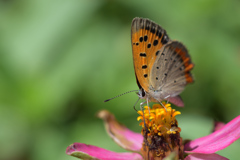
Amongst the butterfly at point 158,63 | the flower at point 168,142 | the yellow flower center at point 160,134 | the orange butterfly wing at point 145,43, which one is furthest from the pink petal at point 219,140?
the orange butterfly wing at point 145,43

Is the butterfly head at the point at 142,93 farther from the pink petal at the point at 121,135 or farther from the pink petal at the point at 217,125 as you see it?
the pink petal at the point at 217,125

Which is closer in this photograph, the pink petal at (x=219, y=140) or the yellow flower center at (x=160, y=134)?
the pink petal at (x=219, y=140)

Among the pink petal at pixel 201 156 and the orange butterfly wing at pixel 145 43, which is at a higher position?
the orange butterfly wing at pixel 145 43

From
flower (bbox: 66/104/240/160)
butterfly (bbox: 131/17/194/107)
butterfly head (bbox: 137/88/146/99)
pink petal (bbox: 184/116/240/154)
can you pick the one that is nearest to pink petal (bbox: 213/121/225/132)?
flower (bbox: 66/104/240/160)

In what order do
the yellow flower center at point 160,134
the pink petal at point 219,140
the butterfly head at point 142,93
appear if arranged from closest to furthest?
1. the pink petal at point 219,140
2. the yellow flower center at point 160,134
3. the butterfly head at point 142,93

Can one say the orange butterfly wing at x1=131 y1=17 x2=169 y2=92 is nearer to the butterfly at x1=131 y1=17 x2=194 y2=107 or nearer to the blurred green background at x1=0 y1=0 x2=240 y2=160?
the butterfly at x1=131 y1=17 x2=194 y2=107

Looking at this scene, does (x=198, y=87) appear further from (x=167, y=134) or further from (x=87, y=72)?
(x=167, y=134)

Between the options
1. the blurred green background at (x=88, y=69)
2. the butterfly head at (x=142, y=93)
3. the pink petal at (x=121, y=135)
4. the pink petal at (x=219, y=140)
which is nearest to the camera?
the pink petal at (x=219, y=140)

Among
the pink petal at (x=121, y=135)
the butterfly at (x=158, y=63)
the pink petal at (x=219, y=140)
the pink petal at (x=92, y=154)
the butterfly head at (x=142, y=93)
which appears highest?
the butterfly at (x=158, y=63)
